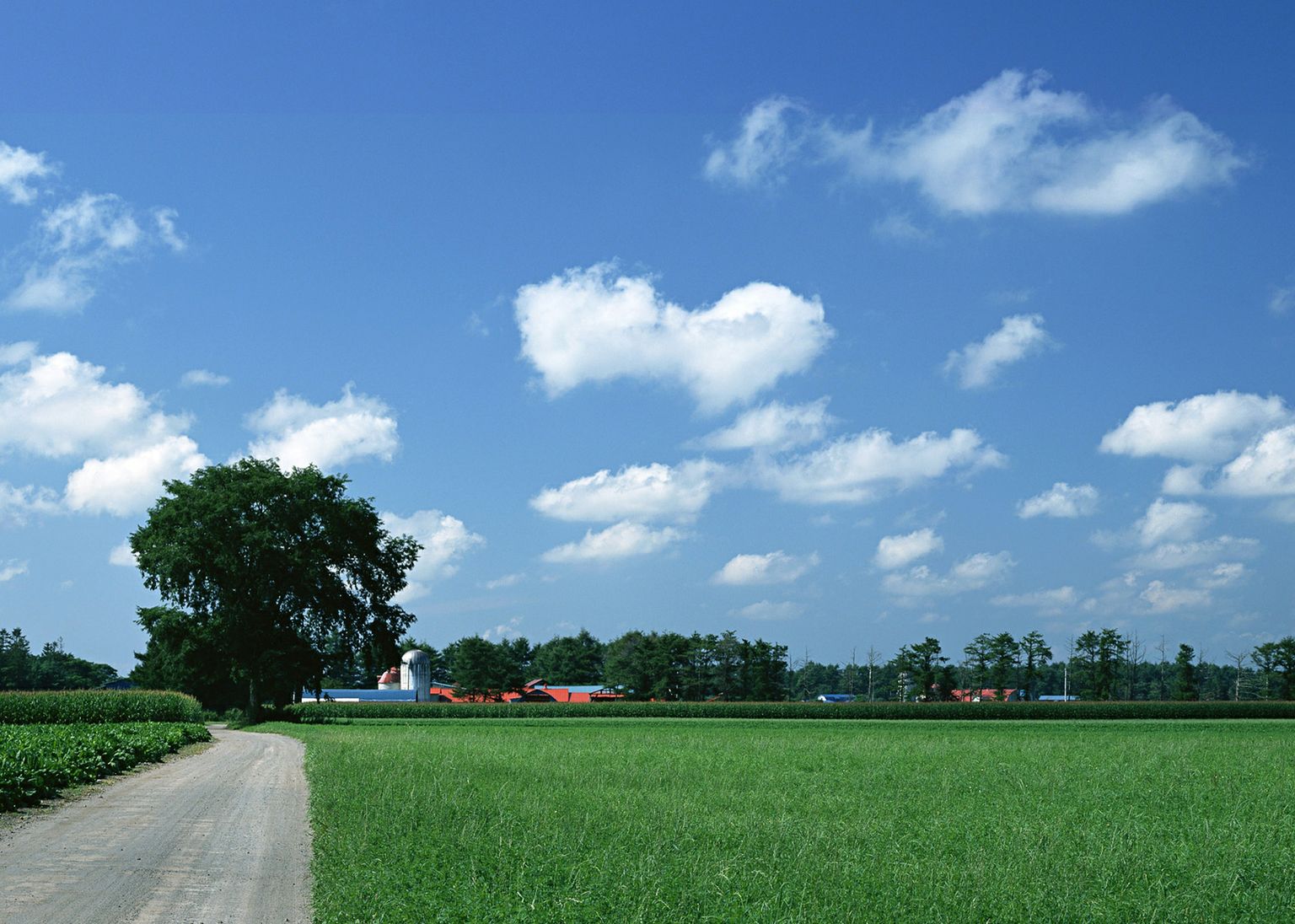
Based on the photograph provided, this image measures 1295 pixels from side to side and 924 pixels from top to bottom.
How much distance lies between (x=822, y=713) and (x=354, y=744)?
55.8 m

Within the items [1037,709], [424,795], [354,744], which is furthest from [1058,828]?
[1037,709]

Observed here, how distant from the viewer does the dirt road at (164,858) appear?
38.0 ft

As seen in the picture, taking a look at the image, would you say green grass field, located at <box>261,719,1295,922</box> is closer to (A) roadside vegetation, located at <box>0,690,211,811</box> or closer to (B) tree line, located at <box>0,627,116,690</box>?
(A) roadside vegetation, located at <box>0,690,211,811</box>

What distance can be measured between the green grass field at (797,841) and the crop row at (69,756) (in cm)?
540

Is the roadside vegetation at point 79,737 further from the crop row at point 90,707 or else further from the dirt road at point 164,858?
the dirt road at point 164,858

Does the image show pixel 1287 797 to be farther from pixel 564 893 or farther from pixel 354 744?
pixel 354 744

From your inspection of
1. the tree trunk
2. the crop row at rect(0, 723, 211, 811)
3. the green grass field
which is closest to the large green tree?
the tree trunk

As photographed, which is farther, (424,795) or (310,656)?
(310,656)

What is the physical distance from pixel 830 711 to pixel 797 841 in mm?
73257

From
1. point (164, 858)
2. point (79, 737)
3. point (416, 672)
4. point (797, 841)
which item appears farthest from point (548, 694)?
point (797, 841)

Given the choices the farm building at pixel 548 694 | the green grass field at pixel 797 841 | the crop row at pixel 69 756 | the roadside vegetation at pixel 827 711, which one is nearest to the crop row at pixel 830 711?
the roadside vegetation at pixel 827 711

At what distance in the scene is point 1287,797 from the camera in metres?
21.5

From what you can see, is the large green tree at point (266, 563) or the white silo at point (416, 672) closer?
the large green tree at point (266, 563)

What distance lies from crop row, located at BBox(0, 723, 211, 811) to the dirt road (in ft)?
2.74
